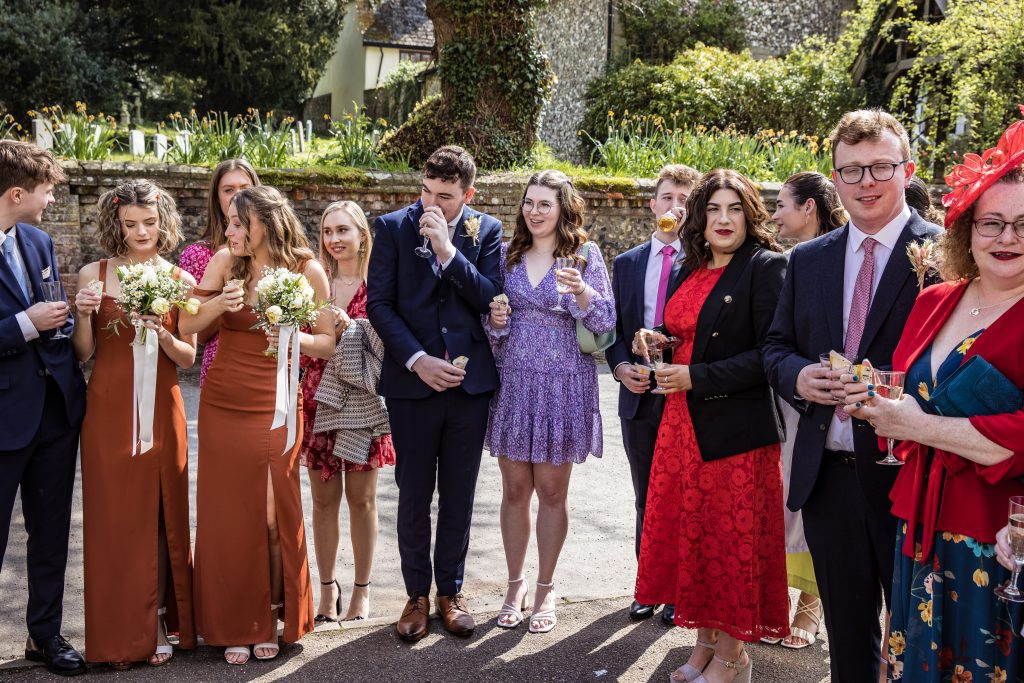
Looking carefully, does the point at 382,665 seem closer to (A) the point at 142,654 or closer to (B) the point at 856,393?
(A) the point at 142,654

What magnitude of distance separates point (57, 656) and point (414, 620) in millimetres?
1679

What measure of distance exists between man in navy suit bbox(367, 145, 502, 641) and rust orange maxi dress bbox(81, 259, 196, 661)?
3.74 ft

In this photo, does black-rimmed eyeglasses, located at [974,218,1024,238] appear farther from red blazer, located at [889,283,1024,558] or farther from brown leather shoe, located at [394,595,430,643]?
brown leather shoe, located at [394,595,430,643]

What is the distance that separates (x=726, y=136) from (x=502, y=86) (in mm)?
3617

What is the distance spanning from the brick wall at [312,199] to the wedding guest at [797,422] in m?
6.94

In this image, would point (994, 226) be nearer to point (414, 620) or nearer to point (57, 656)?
point (414, 620)

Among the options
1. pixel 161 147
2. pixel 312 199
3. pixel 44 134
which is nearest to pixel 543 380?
pixel 312 199

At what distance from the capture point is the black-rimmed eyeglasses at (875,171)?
3562mm

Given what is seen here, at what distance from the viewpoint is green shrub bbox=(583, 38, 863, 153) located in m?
18.9

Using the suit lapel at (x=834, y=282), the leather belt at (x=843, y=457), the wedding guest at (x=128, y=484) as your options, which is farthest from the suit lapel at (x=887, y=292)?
the wedding guest at (x=128, y=484)

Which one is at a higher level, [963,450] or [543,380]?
[963,450]

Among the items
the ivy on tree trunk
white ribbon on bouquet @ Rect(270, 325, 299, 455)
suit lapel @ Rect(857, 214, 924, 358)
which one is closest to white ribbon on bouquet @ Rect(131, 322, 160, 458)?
white ribbon on bouquet @ Rect(270, 325, 299, 455)

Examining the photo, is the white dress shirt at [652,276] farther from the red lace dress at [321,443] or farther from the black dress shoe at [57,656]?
the black dress shoe at [57,656]

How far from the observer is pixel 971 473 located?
2975mm
